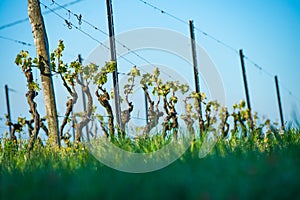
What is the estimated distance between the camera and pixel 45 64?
25.8 feet

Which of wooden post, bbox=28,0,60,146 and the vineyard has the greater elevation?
wooden post, bbox=28,0,60,146

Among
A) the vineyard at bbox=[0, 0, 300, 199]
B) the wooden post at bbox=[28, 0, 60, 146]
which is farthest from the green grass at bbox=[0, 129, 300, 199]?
the wooden post at bbox=[28, 0, 60, 146]

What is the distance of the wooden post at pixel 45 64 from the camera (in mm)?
7664

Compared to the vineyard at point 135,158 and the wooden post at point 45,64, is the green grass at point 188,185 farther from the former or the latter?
the wooden post at point 45,64

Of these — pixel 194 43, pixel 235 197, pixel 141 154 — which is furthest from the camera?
pixel 194 43

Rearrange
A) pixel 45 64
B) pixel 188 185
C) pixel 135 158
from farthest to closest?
pixel 45 64 < pixel 135 158 < pixel 188 185

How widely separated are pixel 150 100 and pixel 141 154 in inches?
326

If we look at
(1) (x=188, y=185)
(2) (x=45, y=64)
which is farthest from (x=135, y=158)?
(2) (x=45, y=64)

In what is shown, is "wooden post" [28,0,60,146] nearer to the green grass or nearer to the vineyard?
the vineyard

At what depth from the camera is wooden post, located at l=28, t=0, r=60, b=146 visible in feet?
25.1

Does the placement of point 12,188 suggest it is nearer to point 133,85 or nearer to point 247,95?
point 133,85

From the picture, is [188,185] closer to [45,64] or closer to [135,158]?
Result: [135,158]

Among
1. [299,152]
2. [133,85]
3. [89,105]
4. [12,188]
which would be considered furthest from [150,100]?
[12,188]

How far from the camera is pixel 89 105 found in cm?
1072
